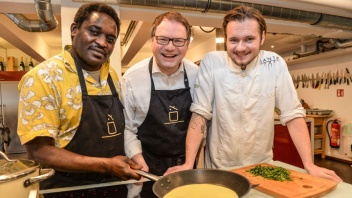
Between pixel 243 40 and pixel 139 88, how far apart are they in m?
0.60

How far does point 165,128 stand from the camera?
145 cm

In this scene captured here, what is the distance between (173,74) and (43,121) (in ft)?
2.42

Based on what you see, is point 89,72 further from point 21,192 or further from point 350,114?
point 350,114

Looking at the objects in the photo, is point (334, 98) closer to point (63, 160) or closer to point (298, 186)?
point (298, 186)

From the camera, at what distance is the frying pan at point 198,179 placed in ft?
2.88

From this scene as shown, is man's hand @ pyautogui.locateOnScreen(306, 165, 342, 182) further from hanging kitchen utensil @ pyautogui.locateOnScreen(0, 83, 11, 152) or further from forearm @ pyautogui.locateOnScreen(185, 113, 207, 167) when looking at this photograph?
hanging kitchen utensil @ pyautogui.locateOnScreen(0, 83, 11, 152)

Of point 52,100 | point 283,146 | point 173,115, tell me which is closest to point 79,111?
point 52,100

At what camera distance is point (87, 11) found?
1.15m

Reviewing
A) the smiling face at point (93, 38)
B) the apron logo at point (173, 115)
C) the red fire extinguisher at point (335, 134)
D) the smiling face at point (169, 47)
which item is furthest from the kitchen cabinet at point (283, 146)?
the smiling face at point (93, 38)

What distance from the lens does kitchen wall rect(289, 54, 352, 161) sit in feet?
17.2

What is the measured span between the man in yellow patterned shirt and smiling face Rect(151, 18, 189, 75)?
8.7 inches

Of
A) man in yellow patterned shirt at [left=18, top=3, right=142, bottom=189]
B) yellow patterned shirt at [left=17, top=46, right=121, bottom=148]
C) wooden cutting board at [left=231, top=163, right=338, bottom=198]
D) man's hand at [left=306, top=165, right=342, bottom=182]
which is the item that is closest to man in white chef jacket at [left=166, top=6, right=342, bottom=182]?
man's hand at [left=306, top=165, right=342, bottom=182]

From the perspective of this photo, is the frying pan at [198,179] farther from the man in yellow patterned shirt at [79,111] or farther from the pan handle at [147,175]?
the man in yellow patterned shirt at [79,111]

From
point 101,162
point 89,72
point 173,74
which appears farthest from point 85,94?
point 173,74
